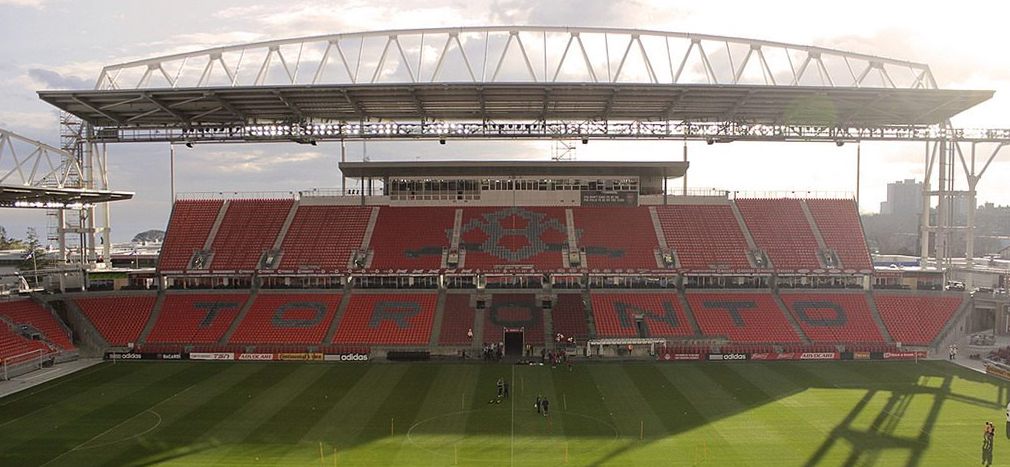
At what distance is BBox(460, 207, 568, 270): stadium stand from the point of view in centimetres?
4931

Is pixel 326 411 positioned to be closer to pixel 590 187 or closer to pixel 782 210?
pixel 590 187

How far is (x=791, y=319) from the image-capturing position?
4469 centimetres

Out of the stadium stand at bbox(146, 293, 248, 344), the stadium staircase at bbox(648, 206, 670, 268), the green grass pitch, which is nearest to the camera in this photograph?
the green grass pitch

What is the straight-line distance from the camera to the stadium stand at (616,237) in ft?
162

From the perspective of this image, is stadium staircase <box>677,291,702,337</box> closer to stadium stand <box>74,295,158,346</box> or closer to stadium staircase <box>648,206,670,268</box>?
stadium staircase <box>648,206,670,268</box>

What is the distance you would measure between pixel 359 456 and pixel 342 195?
37.0 m

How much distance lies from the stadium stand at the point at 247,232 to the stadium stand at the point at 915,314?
4779cm

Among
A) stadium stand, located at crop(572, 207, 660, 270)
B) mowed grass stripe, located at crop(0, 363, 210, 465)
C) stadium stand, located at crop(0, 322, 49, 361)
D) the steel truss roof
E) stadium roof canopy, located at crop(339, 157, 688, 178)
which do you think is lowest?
mowed grass stripe, located at crop(0, 363, 210, 465)

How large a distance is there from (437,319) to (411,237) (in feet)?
34.0

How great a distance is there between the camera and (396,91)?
4166 centimetres

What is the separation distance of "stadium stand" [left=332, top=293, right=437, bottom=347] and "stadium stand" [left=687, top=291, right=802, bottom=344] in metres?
19.4

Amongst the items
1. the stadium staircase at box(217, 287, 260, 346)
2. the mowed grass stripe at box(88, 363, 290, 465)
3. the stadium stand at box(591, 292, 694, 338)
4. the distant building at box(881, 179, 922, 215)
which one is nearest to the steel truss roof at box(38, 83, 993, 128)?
the stadium staircase at box(217, 287, 260, 346)

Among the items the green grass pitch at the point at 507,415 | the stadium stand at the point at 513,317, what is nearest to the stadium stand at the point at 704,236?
the green grass pitch at the point at 507,415

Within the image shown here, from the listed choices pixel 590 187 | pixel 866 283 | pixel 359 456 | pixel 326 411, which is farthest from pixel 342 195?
pixel 866 283
